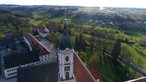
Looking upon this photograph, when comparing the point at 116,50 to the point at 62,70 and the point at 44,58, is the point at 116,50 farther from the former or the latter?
the point at 62,70

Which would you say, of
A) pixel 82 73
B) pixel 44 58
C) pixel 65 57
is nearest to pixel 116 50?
pixel 44 58

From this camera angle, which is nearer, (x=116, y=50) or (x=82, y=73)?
(x=82, y=73)

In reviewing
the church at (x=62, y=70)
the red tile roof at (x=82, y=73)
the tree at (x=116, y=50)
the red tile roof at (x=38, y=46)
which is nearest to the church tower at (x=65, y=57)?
the church at (x=62, y=70)

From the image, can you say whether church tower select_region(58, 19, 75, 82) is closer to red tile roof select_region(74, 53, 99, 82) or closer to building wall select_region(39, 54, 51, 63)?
red tile roof select_region(74, 53, 99, 82)

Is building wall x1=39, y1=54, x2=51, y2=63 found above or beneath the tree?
→ beneath

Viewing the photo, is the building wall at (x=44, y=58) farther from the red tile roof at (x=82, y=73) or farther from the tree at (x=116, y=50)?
the tree at (x=116, y=50)

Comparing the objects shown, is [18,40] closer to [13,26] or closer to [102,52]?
[13,26]

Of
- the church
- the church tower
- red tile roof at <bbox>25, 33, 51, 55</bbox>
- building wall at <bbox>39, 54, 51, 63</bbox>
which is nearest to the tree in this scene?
the church

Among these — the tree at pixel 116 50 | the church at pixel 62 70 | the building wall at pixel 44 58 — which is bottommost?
the building wall at pixel 44 58
